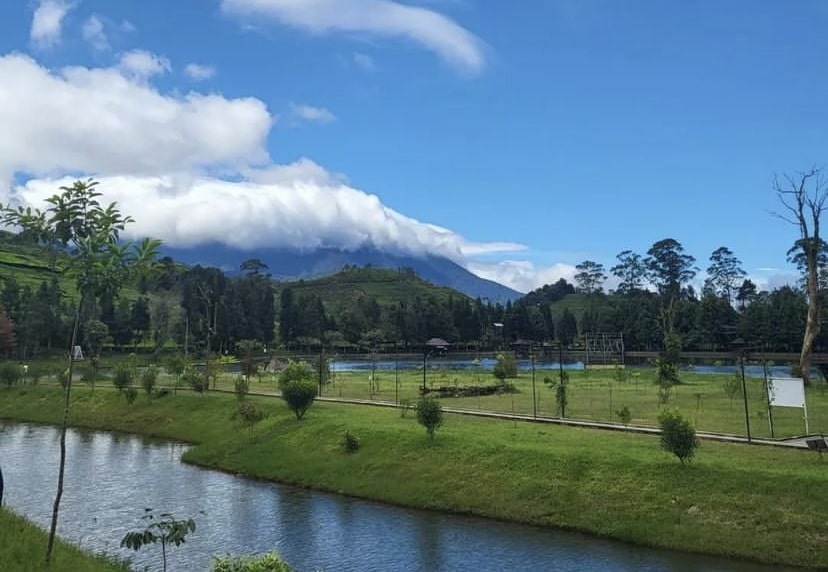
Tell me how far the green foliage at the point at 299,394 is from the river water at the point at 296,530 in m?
6.36

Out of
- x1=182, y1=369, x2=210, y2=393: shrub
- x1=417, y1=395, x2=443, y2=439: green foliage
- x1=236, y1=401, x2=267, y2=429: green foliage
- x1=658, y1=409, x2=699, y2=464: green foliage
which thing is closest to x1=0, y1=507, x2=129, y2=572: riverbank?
x1=417, y1=395, x2=443, y2=439: green foliage

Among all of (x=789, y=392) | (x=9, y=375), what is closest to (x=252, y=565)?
(x=789, y=392)

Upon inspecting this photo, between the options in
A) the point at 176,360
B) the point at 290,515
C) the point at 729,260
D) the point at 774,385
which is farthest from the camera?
the point at 729,260

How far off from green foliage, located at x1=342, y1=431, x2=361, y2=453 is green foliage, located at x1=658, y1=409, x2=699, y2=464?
14.8 m

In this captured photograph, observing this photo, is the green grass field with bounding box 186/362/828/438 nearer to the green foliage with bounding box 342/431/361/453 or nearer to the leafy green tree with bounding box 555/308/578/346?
the green foliage with bounding box 342/431/361/453

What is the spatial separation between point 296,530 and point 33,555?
449 inches

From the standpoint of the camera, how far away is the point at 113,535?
929 inches

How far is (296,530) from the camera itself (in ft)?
79.5

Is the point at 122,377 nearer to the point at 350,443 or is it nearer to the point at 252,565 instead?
the point at 350,443

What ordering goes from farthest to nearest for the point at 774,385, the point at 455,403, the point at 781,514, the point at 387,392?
the point at 387,392 → the point at 455,403 → the point at 774,385 → the point at 781,514

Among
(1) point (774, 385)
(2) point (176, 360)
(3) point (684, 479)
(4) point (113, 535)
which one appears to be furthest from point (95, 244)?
(2) point (176, 360)

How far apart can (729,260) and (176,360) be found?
15466 centimetres

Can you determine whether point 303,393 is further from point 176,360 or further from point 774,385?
point 176,360

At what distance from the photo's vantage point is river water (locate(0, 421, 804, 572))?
66.4ft
